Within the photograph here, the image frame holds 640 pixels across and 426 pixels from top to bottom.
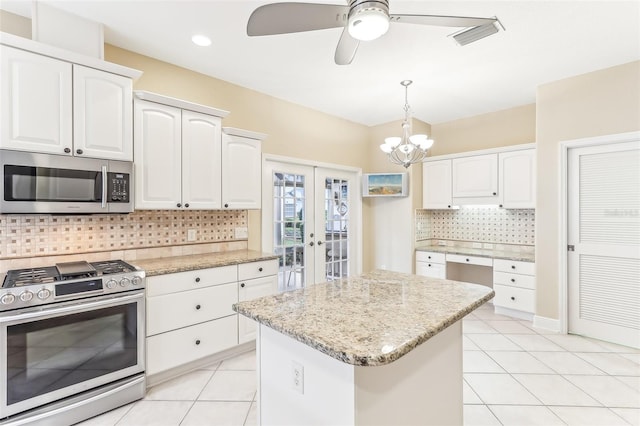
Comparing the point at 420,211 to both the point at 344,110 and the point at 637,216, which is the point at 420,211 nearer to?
the point at 344,110

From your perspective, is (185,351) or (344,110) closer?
(185,351)

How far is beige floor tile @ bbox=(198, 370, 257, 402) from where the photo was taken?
2.25 meters

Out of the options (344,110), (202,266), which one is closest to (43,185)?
(202,266)

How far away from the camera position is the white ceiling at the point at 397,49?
7.11 ft

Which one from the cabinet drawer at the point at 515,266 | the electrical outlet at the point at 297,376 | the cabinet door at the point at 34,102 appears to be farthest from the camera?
the cabinet drawer at the point at 515,266

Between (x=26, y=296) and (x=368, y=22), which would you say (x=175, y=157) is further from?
(x=368, y=22)

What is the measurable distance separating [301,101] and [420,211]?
2.53 metres

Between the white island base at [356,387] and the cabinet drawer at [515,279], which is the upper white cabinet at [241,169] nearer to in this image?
A: the white island base at [356,387]

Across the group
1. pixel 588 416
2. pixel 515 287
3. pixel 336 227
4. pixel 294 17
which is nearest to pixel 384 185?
pixel 336 227

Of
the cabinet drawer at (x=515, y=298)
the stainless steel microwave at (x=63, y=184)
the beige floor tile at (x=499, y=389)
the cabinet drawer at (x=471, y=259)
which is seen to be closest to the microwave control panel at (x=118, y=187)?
the stainless steel microwave at (x=63, y=184)

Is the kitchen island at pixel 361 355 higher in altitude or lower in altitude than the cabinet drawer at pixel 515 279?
higher

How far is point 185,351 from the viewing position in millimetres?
2471

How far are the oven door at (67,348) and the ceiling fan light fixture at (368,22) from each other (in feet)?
7.16

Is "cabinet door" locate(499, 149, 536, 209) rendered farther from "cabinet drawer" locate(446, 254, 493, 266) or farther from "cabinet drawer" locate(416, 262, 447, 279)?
"cabinet drawer" locate(416, 262, 447, 279)
